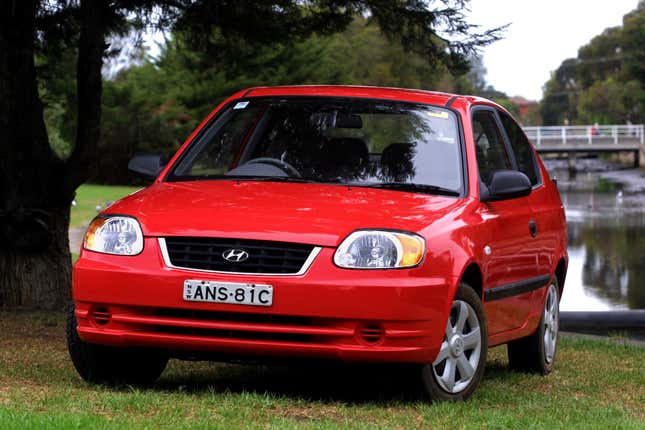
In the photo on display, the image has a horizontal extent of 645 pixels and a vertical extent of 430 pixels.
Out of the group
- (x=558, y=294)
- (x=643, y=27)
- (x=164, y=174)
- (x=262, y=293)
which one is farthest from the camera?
(x=643, y=27)

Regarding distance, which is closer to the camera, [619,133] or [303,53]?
[303,53]

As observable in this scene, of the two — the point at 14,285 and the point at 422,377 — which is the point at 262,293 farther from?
the point at 14,285

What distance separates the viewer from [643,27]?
99000 millimetres

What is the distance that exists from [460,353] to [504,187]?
103 centimetres

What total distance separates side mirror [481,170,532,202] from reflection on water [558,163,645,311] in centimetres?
1199

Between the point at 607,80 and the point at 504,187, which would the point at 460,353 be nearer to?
the point at 504,187

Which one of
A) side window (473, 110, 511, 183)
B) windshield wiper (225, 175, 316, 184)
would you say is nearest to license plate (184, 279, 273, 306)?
windshield wiper (225, 175, 316, 184)

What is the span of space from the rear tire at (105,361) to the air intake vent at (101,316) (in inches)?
9.7

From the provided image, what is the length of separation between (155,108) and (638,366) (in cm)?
6239

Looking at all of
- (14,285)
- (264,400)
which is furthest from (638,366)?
(14,285)

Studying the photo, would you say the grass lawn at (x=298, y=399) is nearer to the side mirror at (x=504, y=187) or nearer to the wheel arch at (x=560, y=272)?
the wheel arch at (x=560, y=272)

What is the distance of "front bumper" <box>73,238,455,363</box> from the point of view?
20.7 feet

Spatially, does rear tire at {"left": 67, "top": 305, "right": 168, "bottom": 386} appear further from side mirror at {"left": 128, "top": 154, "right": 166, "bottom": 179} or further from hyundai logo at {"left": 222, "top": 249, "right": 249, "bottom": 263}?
side mirror at {"left": 128, "top": 154, "right": 166, "bottom": 179}

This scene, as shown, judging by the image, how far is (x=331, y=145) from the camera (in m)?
7.70
